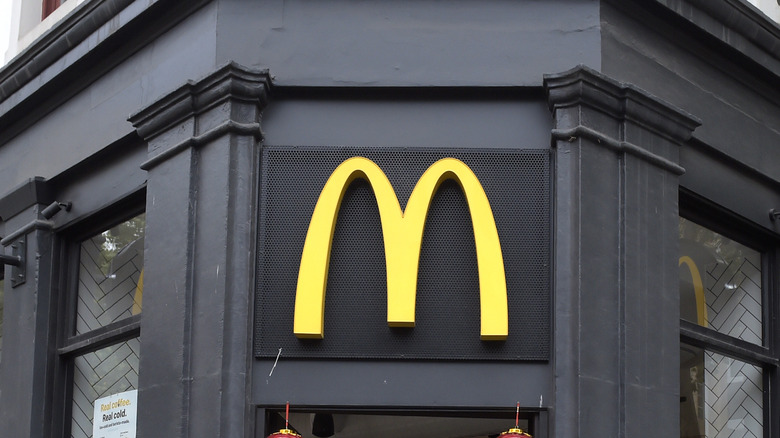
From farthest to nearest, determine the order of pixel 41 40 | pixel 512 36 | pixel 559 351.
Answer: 1. pixel 41 40
2. pixel 512 36
3. pixel 559 351

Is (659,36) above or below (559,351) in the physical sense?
above

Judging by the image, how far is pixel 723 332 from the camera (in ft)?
37.8

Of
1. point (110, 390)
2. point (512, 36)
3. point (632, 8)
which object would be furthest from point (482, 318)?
point (110, 390)

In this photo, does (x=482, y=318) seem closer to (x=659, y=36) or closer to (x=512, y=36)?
(x=512, y=36)

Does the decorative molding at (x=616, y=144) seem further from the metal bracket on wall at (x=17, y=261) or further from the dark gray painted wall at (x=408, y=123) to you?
the metal bracket on wall at (x=17, y=261)

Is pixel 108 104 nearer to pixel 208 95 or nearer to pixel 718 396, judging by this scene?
pixel 208 95

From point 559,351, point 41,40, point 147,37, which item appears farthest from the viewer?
point 41,40

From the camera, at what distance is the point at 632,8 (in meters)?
10.7

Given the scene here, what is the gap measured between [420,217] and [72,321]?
13.3 ft

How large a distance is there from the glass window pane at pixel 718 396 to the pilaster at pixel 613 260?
0.99 metres

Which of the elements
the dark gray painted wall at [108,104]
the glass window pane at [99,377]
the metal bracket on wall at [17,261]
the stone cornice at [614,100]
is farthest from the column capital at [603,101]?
the metal bracket on wall at [17,261]

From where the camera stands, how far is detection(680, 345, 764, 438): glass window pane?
35.8ft

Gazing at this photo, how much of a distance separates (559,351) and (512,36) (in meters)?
2.65

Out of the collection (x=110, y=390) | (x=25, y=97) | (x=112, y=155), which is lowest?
(x=110, y=390)
